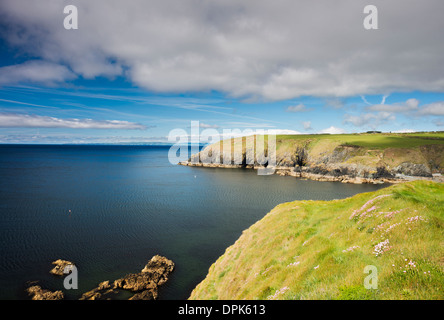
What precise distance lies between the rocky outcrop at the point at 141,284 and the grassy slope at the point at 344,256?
11101mm

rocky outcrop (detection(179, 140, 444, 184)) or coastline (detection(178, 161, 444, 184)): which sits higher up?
rocky outcrop (detection(179, 140, 444, 184))

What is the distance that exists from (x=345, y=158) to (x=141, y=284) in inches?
5525

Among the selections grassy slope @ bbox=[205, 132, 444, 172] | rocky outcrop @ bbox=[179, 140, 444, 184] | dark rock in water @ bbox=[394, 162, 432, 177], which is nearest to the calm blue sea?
rocky outcrop @ bbox=[179, 140, 444, 184]

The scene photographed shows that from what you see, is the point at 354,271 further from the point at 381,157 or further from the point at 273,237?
the point at 381,157

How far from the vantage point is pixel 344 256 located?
1239 centimetres

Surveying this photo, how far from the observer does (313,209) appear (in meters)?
26.1

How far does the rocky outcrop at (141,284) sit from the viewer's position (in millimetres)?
27828

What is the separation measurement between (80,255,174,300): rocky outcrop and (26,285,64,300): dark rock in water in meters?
3.02

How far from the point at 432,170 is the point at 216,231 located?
130032 mm

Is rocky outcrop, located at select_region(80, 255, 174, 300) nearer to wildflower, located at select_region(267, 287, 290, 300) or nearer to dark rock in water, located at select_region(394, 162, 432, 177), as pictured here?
wildflower, located at select_region(267, 287, 290, 300)

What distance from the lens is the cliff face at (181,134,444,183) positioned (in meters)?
114

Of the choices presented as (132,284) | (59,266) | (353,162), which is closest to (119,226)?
(59,266)

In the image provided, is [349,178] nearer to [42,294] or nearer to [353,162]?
[353,162]
